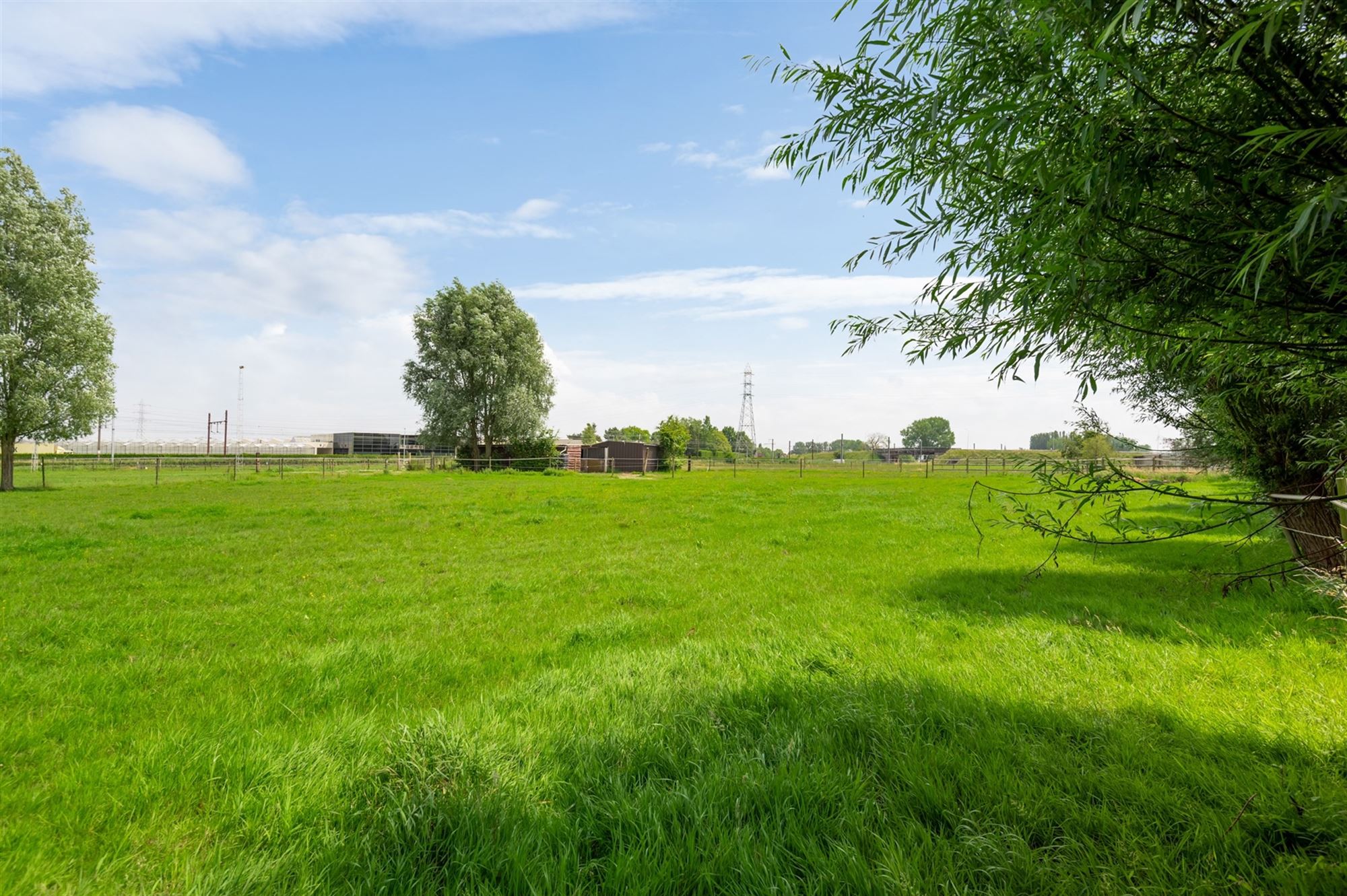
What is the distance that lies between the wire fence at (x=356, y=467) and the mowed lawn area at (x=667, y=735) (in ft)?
72.2

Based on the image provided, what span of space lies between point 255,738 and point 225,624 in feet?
11.7

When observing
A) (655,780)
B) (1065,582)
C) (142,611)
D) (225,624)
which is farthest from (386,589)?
(1065,582)

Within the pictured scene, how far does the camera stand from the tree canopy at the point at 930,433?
148 meters

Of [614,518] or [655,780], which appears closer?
[655,780]

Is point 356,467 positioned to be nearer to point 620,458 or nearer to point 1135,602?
point 620,458

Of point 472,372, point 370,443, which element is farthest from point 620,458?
point 370,443

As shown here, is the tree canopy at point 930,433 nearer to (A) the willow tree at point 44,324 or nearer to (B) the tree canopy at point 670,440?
(B) the tree canopy at point 670,440

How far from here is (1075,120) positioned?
2.03m

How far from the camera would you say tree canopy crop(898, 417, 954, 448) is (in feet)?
485

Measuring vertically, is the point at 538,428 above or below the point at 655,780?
above

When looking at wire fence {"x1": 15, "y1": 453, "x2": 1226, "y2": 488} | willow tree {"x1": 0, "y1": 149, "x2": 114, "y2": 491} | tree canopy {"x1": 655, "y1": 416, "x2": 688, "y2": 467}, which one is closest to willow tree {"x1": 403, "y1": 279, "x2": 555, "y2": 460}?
wire fence {"x1": 15, "y1": 453, "x2": 1226, "y2": 488}

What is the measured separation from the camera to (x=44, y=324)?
79.2ft

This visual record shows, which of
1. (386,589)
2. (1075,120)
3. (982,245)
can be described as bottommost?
(386,589)

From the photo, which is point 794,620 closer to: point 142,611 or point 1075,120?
point 1075,120
